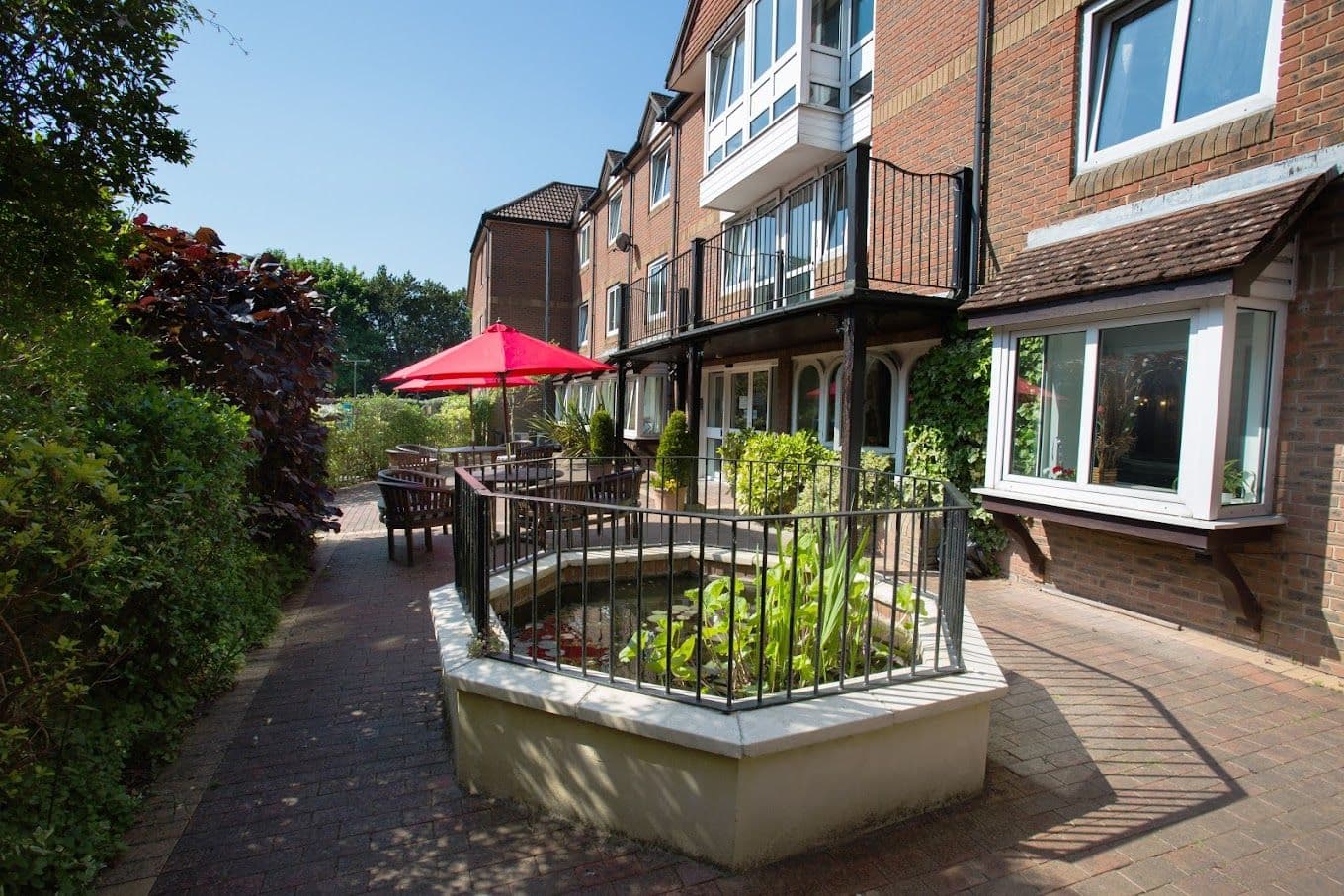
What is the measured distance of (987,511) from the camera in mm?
6680

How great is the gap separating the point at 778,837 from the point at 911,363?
22.2ft

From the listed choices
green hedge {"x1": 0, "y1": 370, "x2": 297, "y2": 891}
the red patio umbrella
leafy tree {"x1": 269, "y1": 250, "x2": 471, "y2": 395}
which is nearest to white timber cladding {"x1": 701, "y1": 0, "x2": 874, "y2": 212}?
the red patio umbrella

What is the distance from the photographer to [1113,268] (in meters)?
5.14

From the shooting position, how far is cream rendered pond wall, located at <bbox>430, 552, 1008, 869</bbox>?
2.51 metres

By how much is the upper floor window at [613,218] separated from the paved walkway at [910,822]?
747 inches

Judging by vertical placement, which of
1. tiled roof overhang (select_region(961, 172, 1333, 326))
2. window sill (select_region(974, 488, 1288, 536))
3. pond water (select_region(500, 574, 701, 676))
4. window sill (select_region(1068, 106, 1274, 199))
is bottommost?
pond water (select_region(500, 574, 701, 676))

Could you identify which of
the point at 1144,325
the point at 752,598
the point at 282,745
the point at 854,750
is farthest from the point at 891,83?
the point at 282,745

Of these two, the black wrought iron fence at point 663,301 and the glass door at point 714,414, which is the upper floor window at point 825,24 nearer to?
the black wrought iron fence at point 663,301

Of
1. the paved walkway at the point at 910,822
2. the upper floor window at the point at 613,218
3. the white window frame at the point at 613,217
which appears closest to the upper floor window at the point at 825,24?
the paved walkway at the point at 910,822

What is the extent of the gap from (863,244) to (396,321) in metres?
58.4

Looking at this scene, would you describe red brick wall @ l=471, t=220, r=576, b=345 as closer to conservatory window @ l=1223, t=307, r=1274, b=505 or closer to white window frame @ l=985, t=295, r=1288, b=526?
white window frame @ l=985, t=295, r=1288, b=526

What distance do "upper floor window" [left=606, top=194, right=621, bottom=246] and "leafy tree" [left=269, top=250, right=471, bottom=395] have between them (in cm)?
3749

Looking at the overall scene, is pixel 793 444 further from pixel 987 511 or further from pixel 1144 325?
pixel 1144 325

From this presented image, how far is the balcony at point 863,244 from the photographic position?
6750 mm
